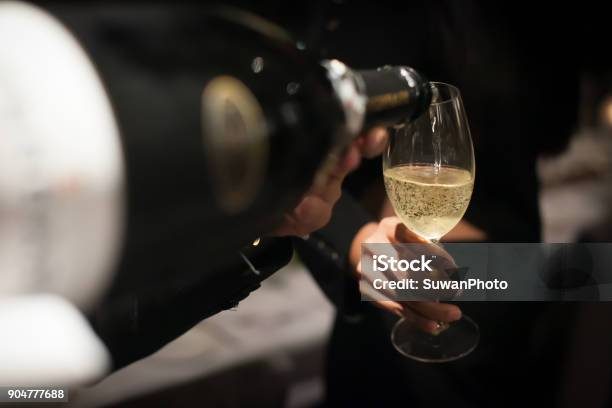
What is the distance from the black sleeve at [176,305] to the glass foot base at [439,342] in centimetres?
20

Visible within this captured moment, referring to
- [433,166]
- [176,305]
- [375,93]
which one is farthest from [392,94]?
[176,305]

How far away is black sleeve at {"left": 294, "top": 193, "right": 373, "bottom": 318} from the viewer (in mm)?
600

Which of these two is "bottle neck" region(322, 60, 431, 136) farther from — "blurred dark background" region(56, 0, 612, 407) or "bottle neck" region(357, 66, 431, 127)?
"blurred dark background" region(56, 0, 612, 407)

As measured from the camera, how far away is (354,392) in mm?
853

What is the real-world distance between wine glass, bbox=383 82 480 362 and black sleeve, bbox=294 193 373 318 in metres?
0.10

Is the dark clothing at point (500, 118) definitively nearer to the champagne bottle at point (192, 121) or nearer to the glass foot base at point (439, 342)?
the glass foot base at point (439, 342)

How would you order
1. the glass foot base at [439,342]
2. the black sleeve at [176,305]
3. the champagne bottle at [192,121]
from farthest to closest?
the glass foot base at [439,342] < the black sleeve at [176,305] < the champagne bottle at [192,121]

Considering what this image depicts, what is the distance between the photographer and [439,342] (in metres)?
0.61

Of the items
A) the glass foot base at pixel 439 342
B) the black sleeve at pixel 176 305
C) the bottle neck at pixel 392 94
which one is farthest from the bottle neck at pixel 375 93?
the glass foot base at pixel 439 342

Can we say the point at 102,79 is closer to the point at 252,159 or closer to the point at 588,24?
the point at 252,159

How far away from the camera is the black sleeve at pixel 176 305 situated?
0.48 meters

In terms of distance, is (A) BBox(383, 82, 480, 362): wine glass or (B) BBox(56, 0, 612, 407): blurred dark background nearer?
(A) BBox(383, 82, 480, 362): wine glass

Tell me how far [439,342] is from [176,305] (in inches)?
11.6

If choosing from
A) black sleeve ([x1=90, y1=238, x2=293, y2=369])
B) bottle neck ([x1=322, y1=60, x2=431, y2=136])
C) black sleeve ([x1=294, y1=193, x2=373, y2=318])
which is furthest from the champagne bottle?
black sleeve ([x1=294, y1=193, x2=373, y2=318])
